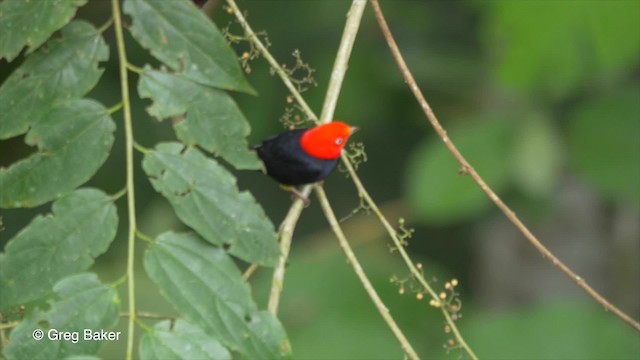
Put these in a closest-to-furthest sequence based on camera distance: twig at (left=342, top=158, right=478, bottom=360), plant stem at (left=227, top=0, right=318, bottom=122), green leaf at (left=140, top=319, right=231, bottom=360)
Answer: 1. green leaf at (left=140, top=319, right=231, bottom=360)
2. twig at (left=342, top=158, right=478, bottom=360)
3. plant stem at (left=227, top=0, right=318, bottom=122)

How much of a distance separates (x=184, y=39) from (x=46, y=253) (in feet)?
1.65

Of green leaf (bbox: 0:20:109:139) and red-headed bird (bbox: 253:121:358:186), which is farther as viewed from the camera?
red-headed bird (bbox: 253:121:358:186)

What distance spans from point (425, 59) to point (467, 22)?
63 cm

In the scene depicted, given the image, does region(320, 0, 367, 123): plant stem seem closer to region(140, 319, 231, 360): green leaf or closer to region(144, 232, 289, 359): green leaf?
region(144, 232, 289, 359): green leaf

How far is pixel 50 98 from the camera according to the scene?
209cm

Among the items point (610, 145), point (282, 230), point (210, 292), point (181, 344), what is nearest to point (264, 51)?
point (282, 230)

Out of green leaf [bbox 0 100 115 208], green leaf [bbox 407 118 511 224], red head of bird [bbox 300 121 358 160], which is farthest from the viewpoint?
green leaf [bbox 407 118 511 224]

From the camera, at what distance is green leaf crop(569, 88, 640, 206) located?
4.61 m

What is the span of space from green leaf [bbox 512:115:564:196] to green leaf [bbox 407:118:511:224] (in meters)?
0.06

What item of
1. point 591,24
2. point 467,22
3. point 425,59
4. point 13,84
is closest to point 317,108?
point 425,59

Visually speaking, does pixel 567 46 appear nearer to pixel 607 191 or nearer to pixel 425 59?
pixel 607 191

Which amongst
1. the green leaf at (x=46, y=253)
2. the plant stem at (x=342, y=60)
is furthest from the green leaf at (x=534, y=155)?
the green leaf at (x=46, y=253)

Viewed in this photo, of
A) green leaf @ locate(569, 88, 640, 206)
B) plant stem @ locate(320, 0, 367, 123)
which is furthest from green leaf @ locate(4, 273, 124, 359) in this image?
green leaf @ locate(569, 88, 640, 206)

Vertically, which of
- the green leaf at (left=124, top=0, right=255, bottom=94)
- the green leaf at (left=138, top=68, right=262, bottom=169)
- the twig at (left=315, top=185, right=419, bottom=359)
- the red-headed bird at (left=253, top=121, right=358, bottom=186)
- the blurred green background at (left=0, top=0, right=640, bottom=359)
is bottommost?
the blurred green background at (left=0, top=0, right=640, bottom=359)
